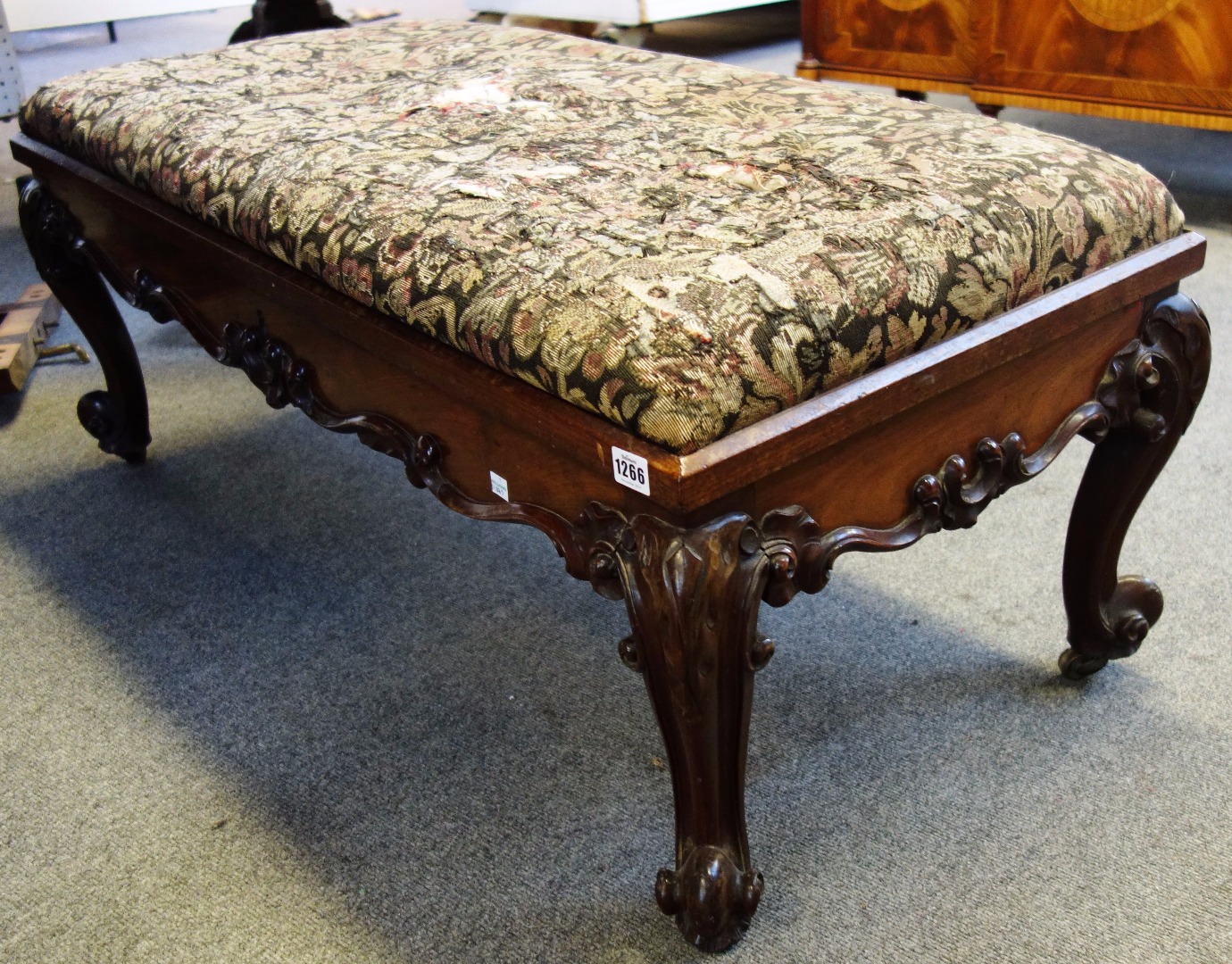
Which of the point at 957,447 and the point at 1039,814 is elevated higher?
the point at 957,447

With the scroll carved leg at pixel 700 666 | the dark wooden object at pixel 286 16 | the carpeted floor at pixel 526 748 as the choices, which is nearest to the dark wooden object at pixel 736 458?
the scroll carved leg at pixel 700 666

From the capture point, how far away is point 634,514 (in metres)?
0.74

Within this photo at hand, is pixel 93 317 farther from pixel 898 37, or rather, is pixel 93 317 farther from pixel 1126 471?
pixel 898 37

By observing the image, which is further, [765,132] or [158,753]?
[158,753]

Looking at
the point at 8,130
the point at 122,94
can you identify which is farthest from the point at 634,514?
the point at 8,130

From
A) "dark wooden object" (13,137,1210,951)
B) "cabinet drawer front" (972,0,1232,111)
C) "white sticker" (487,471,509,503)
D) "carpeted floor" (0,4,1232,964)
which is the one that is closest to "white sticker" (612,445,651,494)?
→ "dark wooden object" (13,137,1210,951)

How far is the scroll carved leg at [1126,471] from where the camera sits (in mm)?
947

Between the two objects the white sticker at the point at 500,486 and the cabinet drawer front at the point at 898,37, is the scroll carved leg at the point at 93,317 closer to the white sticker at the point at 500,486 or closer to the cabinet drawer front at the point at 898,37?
the white sticker at the point at 500,486

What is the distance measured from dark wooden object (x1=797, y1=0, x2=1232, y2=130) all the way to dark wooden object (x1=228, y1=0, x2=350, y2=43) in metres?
1.13

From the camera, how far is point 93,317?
1522mm

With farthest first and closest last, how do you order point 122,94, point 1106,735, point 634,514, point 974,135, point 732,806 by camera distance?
point 122,94
point 1106,735
point 974,135
point 732,806
point 634,514

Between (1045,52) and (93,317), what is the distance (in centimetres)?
170

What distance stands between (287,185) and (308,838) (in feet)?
1.78

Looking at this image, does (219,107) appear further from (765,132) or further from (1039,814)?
(1039,814)
